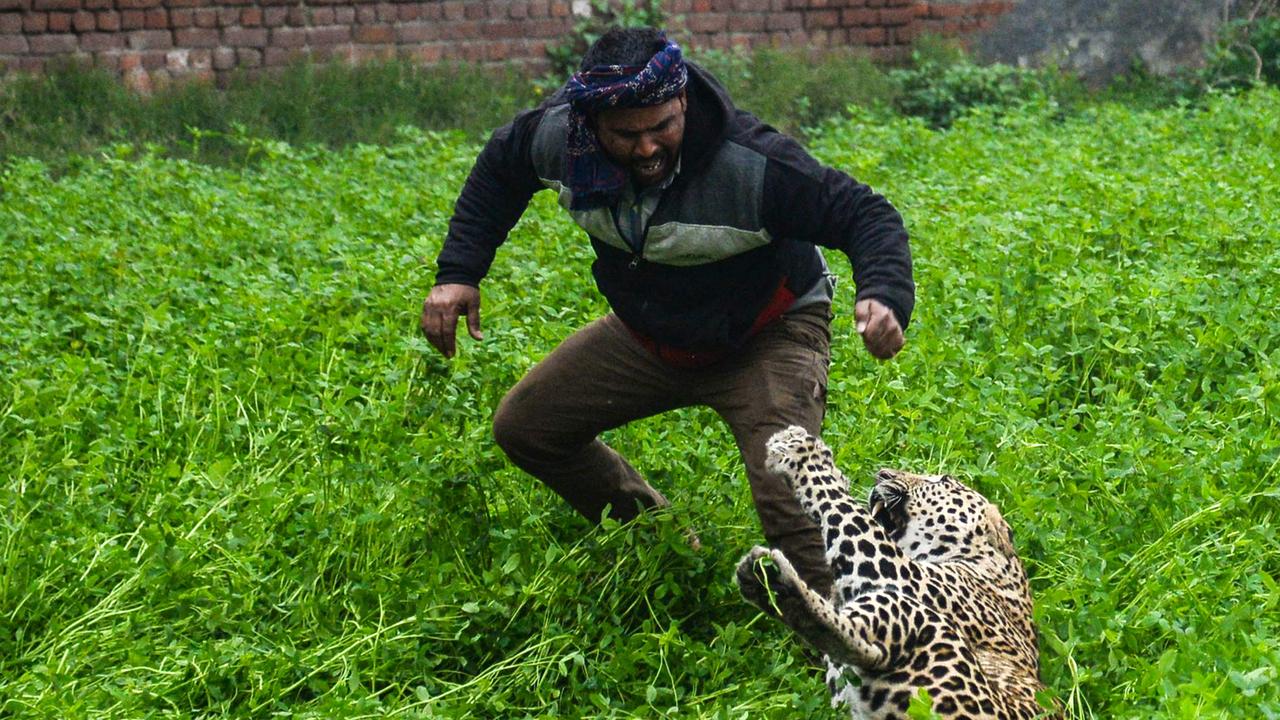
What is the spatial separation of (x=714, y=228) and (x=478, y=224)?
788 mm

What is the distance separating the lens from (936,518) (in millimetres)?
4195

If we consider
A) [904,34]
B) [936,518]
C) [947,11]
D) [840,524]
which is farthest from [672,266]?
[947,11]

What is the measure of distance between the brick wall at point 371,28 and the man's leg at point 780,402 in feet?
23.1

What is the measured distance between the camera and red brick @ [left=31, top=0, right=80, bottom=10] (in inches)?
381

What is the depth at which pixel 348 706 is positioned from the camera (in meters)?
3.69

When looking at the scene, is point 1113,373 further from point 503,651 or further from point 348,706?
point 348,706

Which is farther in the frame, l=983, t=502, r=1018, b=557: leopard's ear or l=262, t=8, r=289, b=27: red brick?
l=262, t=8, r=289, b=27: red brick

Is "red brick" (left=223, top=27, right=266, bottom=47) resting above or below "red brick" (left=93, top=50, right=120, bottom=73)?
above

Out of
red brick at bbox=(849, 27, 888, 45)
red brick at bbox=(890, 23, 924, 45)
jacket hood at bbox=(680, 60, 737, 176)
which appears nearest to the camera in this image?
jacket hood at bbox=(680, 60, 737, 176)

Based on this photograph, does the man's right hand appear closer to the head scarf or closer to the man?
the man

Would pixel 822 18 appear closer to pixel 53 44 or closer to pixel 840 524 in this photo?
pixel 53 44

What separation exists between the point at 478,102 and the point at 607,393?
271 inches

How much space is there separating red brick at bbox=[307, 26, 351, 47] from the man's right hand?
6893mm

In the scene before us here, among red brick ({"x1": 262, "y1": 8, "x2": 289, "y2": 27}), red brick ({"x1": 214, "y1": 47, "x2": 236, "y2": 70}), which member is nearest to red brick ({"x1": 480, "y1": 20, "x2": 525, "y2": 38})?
red brick ({"x1": 262, "y1": 8, "x2": 289, "y2": 27})
